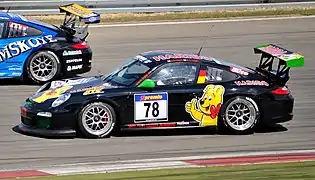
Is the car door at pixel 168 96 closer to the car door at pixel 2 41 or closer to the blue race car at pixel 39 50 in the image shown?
the blue race car at pixel 39 50

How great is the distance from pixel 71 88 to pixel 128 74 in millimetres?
862

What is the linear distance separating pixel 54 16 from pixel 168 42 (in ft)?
16.9

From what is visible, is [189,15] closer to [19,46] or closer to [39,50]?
[39,50]

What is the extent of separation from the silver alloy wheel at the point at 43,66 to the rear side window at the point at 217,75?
444 cm

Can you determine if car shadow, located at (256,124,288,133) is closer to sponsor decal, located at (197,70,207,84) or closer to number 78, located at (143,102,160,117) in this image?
sponsor decal, located at (197,70,207,84)

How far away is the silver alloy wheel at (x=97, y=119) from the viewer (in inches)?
446

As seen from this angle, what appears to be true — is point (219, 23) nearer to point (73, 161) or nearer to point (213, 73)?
point (213, 73)

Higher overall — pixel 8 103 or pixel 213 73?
pixel 213 73

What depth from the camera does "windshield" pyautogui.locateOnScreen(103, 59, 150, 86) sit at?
1167 cm

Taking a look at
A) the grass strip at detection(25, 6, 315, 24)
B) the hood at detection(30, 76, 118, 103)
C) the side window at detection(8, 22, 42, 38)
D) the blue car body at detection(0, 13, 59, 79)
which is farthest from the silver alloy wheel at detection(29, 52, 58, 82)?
the grass strip at detection(25, 6, 315, 24)

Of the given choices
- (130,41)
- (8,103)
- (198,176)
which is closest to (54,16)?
(130,41)

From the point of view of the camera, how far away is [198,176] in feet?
28.4

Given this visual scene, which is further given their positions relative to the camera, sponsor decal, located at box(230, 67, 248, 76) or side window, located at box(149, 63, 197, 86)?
sponsor decal, located at box(230, 67, 248, 76)

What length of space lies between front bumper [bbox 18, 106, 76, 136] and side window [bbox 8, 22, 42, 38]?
405 cm
